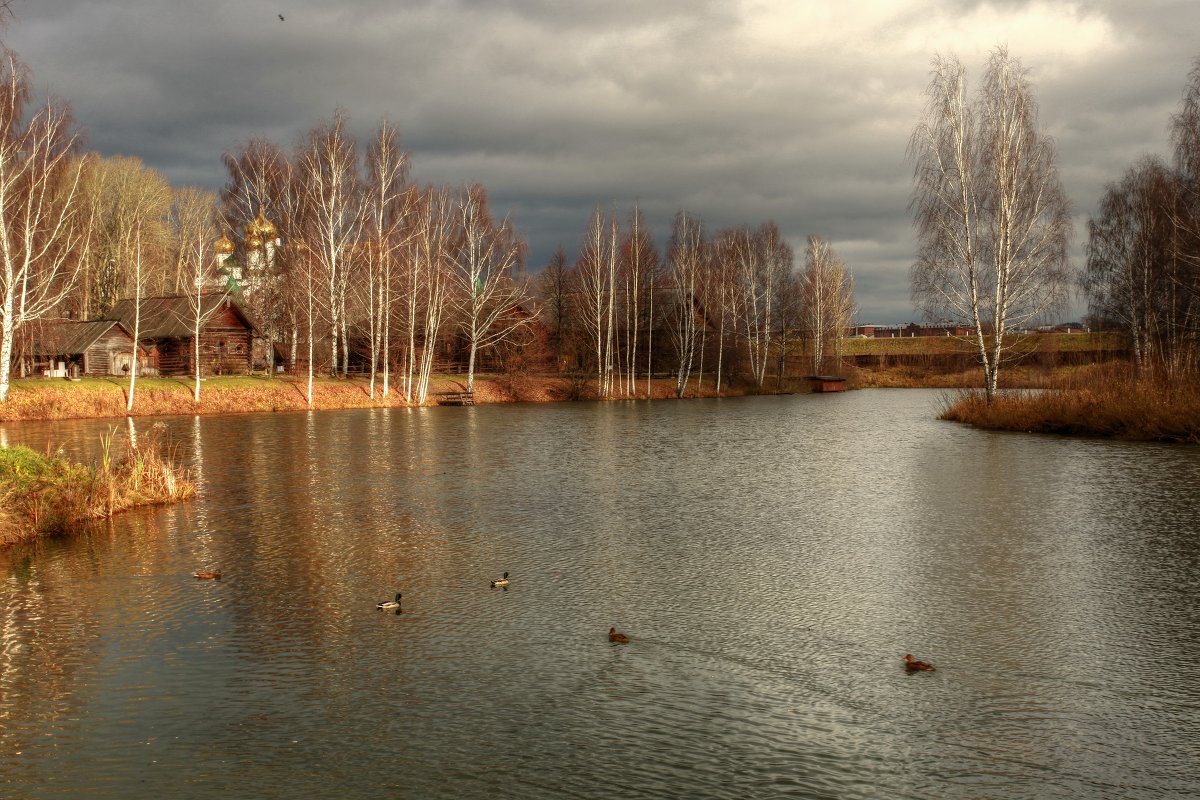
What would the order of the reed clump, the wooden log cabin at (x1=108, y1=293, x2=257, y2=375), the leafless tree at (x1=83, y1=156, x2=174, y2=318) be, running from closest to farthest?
the reed clump < the wooden log cabin at (x1=108, y1=293, x2=257, y2=375) < the leafless tree at (x1=83, y1=156, x2=174, y2=318)

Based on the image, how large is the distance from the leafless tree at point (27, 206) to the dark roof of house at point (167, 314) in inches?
506

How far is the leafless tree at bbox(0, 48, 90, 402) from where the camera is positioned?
34750mm

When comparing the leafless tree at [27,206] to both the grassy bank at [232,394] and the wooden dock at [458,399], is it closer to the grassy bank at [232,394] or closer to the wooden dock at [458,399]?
the grassy bank at [232,394]

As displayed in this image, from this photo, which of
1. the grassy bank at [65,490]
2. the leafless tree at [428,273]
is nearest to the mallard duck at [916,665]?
the grassy bank at [65,490]

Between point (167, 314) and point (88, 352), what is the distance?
5.50 m

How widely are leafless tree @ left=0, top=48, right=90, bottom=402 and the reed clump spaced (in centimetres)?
3774

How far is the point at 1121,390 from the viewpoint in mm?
31031

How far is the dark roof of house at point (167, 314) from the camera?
5384 cm

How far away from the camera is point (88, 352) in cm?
5328

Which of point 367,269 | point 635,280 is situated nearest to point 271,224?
point 367,269

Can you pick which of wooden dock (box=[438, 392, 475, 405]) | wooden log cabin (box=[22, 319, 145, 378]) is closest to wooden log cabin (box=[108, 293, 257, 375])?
wooden log cabin (box=[22, 319, 145, 378])

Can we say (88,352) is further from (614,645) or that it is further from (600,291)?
(614,645)

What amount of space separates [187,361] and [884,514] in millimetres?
50131

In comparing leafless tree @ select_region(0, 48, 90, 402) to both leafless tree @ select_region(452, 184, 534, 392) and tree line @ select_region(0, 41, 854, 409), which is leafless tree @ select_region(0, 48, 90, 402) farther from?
leafless tree @ select_region(452, 184, 534, 392)
